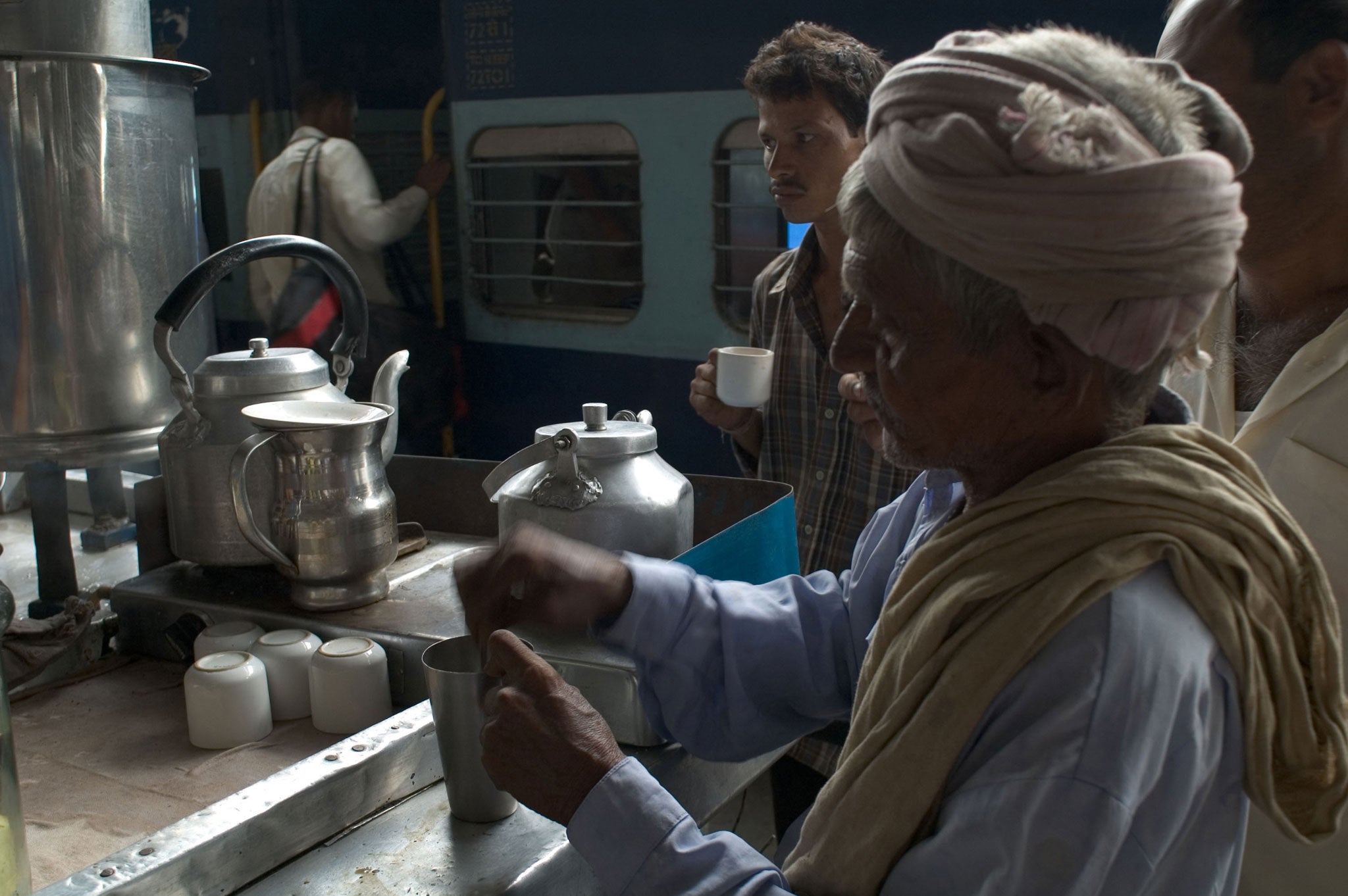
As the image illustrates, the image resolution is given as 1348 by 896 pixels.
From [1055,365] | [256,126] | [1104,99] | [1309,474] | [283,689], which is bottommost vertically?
[283,689]

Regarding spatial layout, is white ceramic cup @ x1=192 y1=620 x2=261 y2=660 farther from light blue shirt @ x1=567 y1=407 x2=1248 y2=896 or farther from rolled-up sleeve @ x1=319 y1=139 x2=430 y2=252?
rolled-up sleeve @ x1=319 y1=139 x2=430 y2=252

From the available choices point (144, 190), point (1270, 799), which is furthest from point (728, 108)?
point (1270, 799)

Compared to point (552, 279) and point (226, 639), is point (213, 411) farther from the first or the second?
point (552, 279)

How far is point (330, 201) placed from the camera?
4.89 meters

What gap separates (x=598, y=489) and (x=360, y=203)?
11.9ft

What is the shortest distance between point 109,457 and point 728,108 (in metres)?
2.83

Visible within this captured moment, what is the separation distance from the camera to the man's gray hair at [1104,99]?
921 mm

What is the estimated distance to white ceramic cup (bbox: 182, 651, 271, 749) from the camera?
154cm

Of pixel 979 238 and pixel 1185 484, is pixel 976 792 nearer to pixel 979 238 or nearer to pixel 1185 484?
pixel 1185 484

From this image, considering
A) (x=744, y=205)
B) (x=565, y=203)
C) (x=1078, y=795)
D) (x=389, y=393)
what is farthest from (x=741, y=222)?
(x=1078, y=795)

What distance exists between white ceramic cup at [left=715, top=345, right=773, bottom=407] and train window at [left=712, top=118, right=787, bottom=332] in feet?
6.04

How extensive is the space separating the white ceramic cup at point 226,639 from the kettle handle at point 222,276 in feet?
1.39

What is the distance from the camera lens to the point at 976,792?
875 millimetres

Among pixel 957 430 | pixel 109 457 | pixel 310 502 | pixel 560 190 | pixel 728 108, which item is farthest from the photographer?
pixel 560 190
